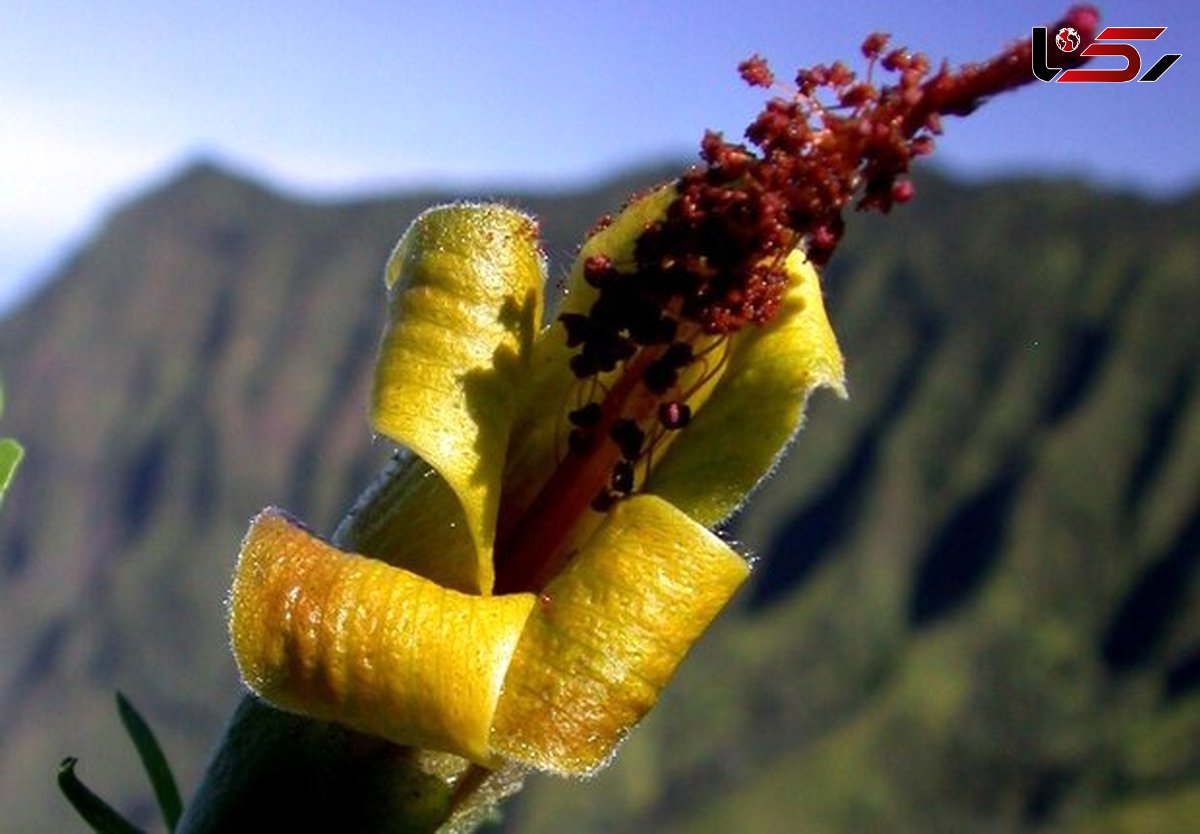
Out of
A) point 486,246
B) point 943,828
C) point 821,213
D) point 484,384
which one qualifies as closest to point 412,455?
point 484,384

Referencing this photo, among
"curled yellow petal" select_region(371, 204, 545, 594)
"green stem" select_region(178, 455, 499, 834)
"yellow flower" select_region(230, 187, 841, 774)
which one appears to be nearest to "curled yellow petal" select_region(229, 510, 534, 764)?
"yellow flower" select_region(230, 187, 841, 774)

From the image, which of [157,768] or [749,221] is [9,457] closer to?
[157,768]

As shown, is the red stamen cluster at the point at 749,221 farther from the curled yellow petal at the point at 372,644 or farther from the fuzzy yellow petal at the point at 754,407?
the curled yellow petal at the point at 372,644

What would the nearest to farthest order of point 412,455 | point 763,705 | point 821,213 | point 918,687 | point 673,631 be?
1. point 673,631
2. point 821,213
3. point 412,455
4. point 918,687
5. point 763,705

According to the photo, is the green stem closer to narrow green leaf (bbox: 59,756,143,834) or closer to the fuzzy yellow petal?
narrow green leaf (bbox: 59,756,143,834)

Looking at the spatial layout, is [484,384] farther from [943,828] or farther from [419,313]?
[943,828]

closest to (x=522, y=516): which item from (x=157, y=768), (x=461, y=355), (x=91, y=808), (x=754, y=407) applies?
(x=461, y=355)
